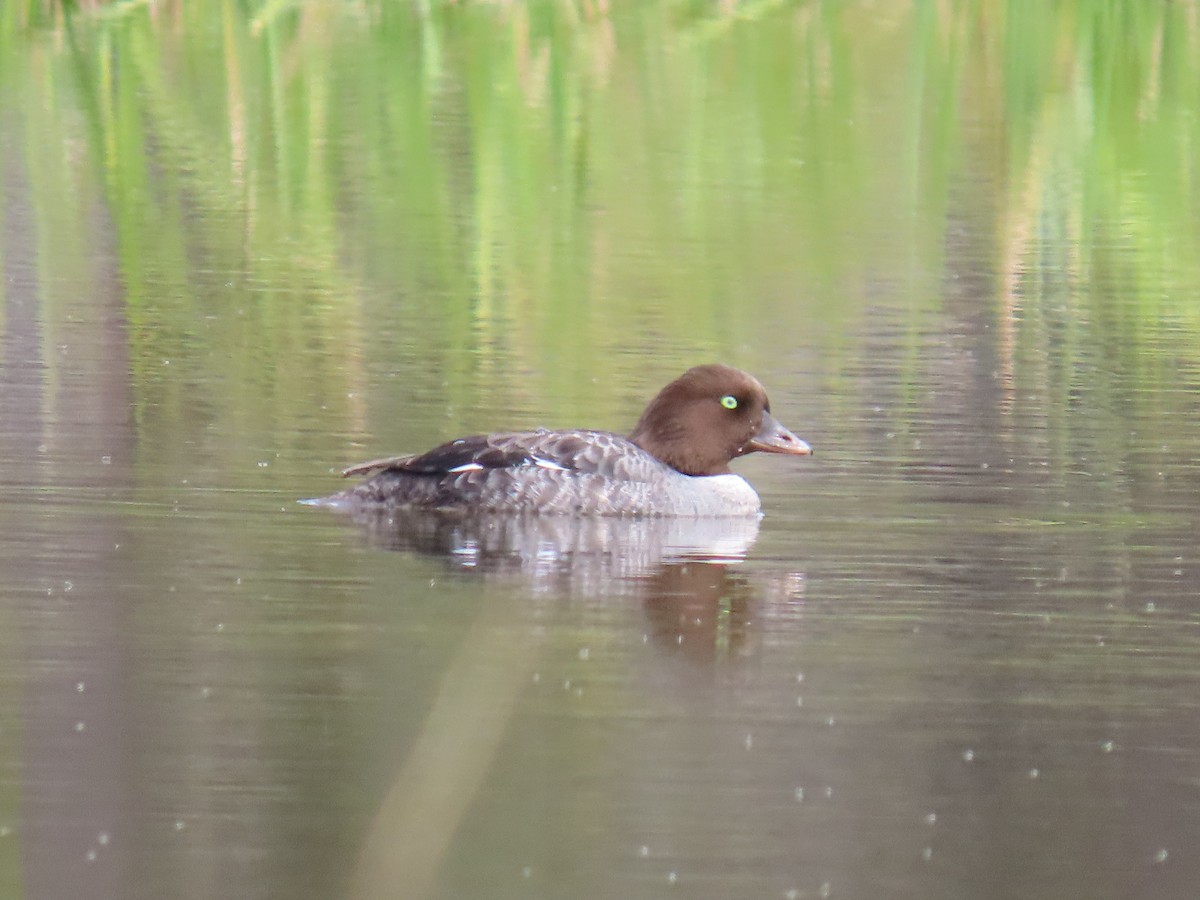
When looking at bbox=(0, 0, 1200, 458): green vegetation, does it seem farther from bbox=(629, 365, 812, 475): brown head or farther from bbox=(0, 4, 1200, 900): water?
bbox=(629, 365, 812, 475): brown head

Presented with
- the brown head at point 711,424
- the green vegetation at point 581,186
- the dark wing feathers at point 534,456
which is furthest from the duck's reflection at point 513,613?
the green vegetation at point 581,186

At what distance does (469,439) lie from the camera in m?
10.6

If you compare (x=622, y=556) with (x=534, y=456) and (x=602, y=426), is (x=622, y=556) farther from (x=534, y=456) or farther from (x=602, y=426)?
(x=602, y=426)

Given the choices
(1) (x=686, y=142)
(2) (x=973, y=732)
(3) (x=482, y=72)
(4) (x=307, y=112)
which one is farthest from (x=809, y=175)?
(2) (x=973, y=732)

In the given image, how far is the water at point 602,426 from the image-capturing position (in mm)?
6117

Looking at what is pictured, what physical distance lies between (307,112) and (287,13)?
9.52 ft

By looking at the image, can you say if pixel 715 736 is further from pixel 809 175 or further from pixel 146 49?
pixel 146 49

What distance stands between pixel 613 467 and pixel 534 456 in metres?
0.35

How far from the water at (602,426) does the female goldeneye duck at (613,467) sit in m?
0.20

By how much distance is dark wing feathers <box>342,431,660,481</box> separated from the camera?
1045 centimetres

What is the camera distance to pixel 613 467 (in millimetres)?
10773

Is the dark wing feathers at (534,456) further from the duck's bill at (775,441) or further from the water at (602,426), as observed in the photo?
the duck's bill at (775,441)

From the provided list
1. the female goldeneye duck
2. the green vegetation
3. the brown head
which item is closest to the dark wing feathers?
the female goldeneye duck

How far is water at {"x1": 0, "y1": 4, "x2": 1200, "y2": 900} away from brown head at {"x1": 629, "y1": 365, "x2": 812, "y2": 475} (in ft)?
0.96
